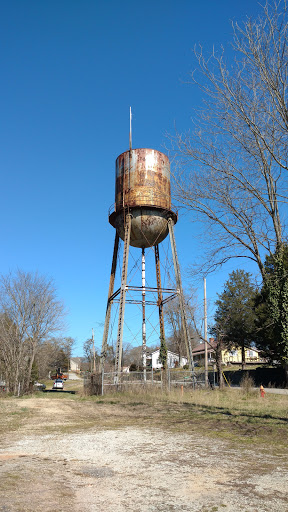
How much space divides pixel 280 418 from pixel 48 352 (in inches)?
1311

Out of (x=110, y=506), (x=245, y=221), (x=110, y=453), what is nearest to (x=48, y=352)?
(x=245, y=221)

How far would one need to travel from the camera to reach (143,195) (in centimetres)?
2080

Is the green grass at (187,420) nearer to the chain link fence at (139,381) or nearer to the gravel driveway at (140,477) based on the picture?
the gravel driveway at (140,477)

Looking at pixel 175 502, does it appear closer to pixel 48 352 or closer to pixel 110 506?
pixel 110 506

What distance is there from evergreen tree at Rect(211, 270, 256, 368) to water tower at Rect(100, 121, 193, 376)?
16599mm

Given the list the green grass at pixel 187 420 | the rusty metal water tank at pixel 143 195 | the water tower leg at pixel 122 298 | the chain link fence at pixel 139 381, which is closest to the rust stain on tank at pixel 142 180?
the rusty metal water tank at pixel 143 195

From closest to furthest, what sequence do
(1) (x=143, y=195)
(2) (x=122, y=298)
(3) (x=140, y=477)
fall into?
(3) (x=140, y=477)
(2) (x=122, y=298)
(1) (x=143, y=195)

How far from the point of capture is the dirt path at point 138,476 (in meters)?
3.90

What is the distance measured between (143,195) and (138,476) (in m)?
17.0

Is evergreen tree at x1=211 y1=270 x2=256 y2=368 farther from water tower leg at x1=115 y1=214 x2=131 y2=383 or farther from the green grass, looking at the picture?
the green grass

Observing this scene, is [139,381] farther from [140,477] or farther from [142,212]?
[140,477]

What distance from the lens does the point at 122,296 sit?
20141 millimetres

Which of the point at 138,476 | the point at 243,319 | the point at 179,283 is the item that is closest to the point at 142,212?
the point at 179,283

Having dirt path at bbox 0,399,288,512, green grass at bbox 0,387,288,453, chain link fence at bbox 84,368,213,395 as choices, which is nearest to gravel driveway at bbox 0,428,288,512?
dirt path at bbox 0,399,288,512
